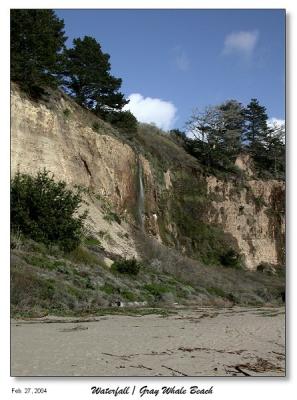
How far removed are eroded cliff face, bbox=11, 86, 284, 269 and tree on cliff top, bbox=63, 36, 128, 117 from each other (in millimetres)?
2429

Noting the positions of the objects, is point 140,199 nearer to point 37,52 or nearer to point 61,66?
point 61,66

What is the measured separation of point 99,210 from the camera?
27312mm

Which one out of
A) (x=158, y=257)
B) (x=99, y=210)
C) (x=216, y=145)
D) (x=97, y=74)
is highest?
(x=97, y=74)

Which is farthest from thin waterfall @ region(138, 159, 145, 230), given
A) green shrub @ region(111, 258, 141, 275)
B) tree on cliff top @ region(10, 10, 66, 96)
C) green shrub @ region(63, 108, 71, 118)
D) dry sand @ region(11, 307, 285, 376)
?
dry sand @ region(11, 307, 285, 376)

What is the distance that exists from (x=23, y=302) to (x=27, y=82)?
571 inches

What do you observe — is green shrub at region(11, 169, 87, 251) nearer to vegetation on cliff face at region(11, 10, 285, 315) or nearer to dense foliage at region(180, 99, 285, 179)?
vegetation on cliff face at region(11, 10, 285, 315)

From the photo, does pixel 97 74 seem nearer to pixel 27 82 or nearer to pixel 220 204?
pixel 27 82

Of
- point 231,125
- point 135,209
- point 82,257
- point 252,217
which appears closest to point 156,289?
point 82,257

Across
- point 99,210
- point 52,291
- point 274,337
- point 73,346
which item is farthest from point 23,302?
point 99,210

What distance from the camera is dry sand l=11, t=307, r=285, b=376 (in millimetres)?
7516

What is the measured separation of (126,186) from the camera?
31.9m

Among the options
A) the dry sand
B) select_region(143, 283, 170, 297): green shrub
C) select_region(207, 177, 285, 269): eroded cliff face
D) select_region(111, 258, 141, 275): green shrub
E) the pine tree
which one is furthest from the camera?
the pine tree

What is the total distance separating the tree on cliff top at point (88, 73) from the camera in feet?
105

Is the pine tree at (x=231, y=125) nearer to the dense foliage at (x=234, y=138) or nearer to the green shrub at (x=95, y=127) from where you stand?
the dense foliage at (x=234, y=138)
